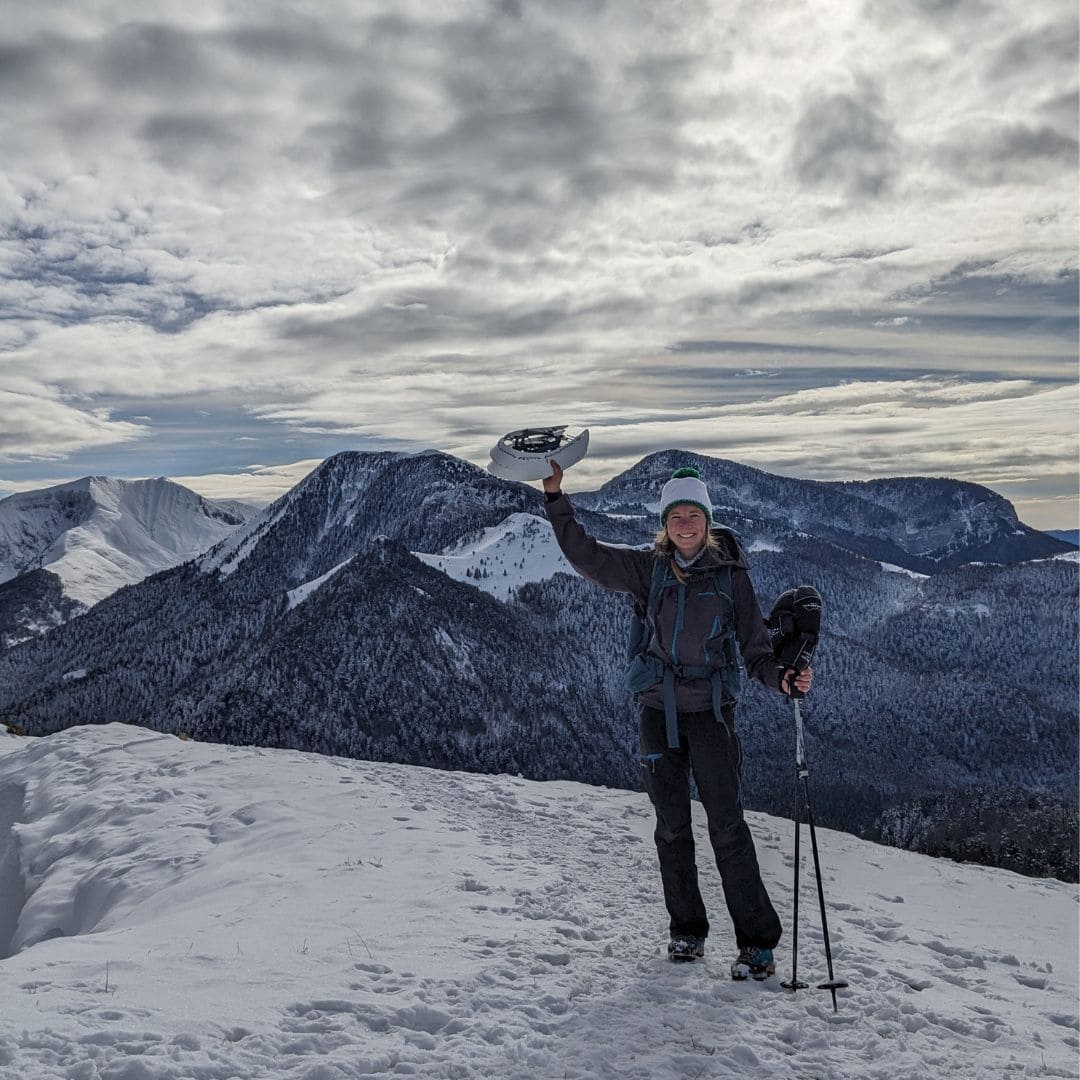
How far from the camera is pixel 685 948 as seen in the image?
6547mm

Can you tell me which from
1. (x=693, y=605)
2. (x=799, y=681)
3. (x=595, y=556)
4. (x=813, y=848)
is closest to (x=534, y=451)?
(x=595, y=556)

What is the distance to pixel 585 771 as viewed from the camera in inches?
6078

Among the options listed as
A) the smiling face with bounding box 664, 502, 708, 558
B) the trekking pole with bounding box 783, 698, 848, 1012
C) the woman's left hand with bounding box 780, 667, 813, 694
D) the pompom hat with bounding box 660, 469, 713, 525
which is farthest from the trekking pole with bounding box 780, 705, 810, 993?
the pompom hat with bounding box 660, 469, 713, 525

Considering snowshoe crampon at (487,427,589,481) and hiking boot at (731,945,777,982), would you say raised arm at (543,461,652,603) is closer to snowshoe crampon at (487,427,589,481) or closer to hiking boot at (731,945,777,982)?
snowshoe crampon at (487,427,589,481)

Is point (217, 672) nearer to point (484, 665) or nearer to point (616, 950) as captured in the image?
point (484, 665)

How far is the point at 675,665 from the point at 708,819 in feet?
3.79

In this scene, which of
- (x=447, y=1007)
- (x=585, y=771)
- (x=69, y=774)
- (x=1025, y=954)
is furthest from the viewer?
(x=585, y=771)

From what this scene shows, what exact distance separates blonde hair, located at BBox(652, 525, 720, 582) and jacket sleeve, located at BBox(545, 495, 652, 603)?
0.52ft

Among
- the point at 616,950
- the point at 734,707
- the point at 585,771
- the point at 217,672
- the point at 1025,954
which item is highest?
the point at 734,707

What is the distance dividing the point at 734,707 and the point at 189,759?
37.2 feet

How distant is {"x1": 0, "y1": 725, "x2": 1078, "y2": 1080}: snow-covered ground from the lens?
16.4 feet

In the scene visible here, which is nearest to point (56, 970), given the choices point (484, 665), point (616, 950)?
point (616, 950)

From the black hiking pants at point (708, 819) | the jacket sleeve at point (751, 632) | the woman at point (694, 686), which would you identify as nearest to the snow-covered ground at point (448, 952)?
the black hiking pants at point (708, 819)

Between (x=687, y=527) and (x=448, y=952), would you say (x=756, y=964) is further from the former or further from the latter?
(x=687, y=527)
